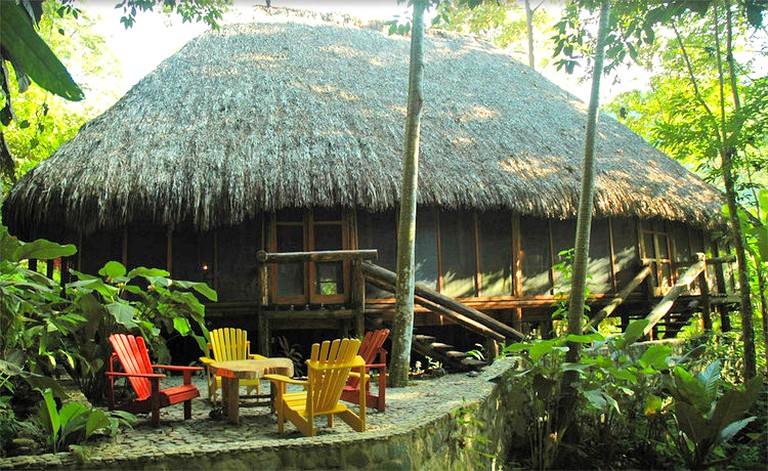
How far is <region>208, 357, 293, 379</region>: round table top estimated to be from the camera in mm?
4168

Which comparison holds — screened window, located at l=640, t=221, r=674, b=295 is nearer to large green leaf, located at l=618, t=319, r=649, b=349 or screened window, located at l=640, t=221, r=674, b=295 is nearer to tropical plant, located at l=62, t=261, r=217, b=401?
large green leaf, located at l=618, t=319, r=649, b=349

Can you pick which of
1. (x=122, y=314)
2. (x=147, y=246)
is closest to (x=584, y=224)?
(x=122, y=314)

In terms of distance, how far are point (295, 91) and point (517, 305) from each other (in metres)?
5.14

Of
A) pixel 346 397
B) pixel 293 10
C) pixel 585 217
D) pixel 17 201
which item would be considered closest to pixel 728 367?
pixel 585 217

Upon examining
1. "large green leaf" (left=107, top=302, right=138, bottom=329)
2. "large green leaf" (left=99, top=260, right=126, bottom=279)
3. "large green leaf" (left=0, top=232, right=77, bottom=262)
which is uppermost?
"large green leaf" (left=0, top=232, right=77, bottom=262)

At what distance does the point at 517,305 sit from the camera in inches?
362

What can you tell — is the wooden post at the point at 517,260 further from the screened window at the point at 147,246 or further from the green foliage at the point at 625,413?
the screened window at the point at 147,246

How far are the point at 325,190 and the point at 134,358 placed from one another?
12.6 feet

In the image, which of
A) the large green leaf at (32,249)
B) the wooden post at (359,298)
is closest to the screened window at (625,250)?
the wooden post at (359,298)

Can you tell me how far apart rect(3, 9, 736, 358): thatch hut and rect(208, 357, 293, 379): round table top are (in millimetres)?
2772

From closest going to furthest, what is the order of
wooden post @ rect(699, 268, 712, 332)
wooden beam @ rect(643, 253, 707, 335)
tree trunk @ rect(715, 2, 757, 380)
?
tree trunk @ rect(715, 2, 757, 380), wooden beam @ rect(643, 253, 707, 335), wooden post @ rect(699, 268, 712, 332)

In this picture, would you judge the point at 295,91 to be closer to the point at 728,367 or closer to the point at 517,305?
the point at 517,305

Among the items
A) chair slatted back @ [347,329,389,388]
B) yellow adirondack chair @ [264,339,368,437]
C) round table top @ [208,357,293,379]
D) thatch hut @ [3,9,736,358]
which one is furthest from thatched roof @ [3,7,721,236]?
yellow adirondack chair @ [264,339,368,437]

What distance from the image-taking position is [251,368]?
169 inches
